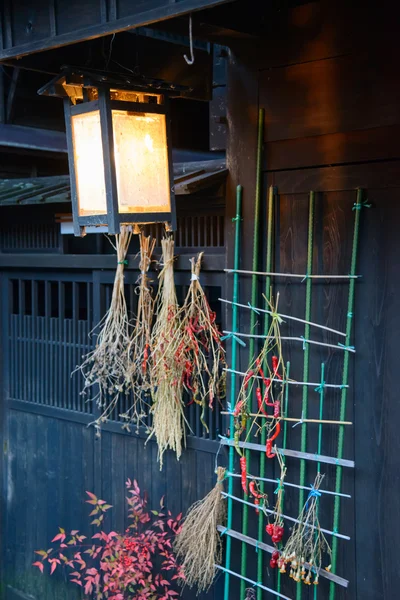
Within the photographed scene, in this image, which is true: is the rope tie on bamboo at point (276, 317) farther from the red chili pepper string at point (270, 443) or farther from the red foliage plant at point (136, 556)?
the red foliage plant at point (136, 556)

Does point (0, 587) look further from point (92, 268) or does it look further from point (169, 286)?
point (169, 286)

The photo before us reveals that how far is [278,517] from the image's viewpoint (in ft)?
15.9

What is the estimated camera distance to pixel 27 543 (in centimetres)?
713

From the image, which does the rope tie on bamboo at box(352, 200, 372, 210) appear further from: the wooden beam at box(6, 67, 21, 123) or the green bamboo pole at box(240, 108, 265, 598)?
the wooden beam at box(6, 67, 21, 123)

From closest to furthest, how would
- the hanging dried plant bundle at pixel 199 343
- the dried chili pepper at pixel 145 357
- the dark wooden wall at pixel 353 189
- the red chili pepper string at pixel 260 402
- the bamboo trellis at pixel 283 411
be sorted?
the dark wooden wall at pixel 353 189
the bamboo trellis at pixel 283 411
the red chili pepper string at pixel 260 402
the hanging dried plant bundle at pixel 199 343
the dried chili pepper at pixel 145 357

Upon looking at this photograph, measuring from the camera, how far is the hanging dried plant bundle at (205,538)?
5199 mm

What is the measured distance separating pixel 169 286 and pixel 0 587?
3946 mm

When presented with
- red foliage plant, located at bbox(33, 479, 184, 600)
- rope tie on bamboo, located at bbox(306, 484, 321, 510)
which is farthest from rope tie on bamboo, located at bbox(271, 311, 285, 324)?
red foliage plant, located at bbox(33, 479, 184, 600)

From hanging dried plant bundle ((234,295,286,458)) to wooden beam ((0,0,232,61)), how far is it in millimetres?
1942

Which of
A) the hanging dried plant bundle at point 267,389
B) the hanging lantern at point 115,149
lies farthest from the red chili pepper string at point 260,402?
the hanging lantern at point 115,149

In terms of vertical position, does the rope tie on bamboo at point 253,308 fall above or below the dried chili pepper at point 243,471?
above

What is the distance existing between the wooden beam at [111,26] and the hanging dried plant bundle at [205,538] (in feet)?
9.83

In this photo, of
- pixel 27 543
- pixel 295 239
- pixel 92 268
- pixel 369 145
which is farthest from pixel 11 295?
pixel 369 145

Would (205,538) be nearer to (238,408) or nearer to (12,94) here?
(238,408)
